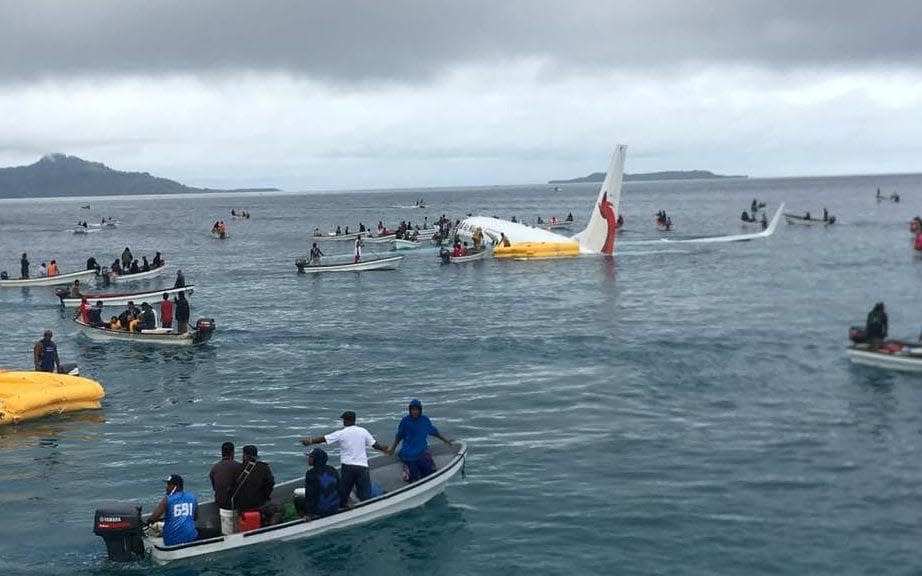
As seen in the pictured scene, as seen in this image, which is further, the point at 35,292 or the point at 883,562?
the point at 35,292

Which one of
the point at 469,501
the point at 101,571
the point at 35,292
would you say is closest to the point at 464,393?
the point at 469,501

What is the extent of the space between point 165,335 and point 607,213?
39112mm

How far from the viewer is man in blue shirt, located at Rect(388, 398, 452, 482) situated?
1759cm

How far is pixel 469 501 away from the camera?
18.7 m

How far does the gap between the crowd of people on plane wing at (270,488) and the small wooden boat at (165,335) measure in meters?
20.6

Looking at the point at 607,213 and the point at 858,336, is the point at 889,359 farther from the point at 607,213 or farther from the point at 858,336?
the point at 607,213

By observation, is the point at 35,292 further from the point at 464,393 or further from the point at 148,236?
the point at 148,236

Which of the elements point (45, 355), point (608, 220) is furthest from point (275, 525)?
point (608, 220)

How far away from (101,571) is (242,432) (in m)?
8.70

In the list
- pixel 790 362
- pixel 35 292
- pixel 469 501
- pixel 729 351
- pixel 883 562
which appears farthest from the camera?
pixel 35 292

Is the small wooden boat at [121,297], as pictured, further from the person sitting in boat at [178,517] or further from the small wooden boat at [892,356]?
the person sitting in boat at [178,517]

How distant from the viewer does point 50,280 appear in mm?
60656

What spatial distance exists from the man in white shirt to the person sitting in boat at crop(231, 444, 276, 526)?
3.42 feet

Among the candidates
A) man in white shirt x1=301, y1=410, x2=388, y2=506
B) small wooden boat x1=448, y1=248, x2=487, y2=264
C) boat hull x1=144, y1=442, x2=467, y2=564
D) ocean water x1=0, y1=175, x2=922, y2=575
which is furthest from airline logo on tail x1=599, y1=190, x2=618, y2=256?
man in white shirt x1=301, y1=410, x2=388, y2=506
